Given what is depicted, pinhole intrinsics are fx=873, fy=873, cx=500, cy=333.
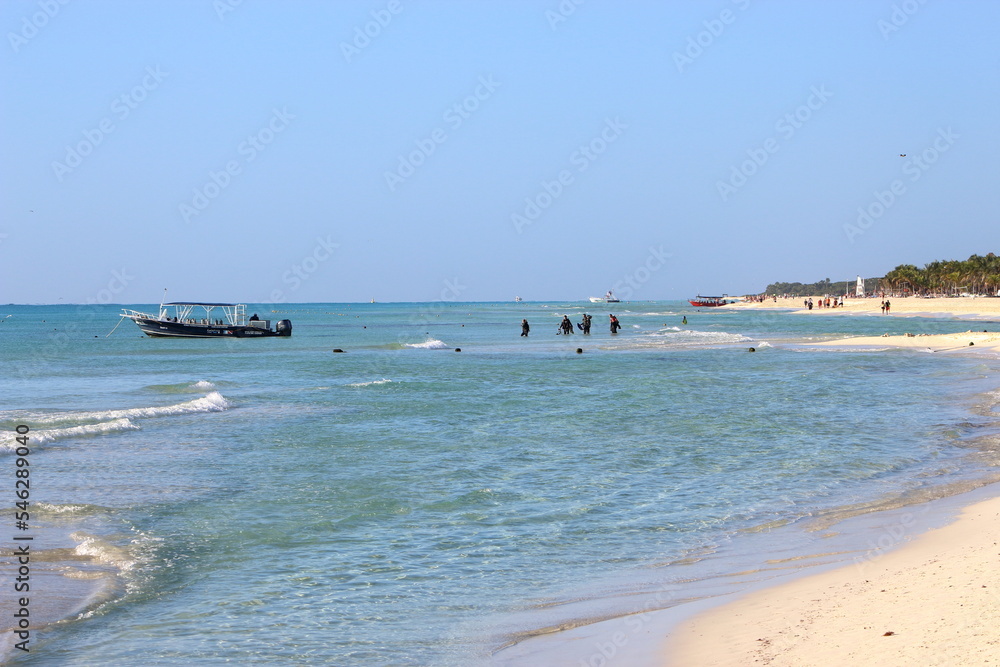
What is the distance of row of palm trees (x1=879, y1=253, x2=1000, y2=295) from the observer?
163400 millimetres

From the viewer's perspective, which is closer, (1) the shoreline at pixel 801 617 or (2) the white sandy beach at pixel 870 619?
(2) the white sandy beach at pixel 870 619

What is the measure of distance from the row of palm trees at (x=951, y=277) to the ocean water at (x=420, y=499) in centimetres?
15112

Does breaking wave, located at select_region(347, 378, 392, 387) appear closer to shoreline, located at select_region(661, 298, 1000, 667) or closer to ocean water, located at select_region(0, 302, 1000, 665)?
ocean water, located at select_region(0, 302, 1000, 665)

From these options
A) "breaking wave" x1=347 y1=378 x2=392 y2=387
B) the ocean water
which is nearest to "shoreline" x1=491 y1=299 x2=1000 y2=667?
the ocean water

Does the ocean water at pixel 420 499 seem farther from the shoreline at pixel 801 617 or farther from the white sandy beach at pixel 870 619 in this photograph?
the white sandy beach at pixel 870 619

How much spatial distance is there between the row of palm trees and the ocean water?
151124 millimetres

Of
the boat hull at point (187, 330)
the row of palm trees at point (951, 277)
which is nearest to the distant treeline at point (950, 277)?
the row of palm trees at point (951, 277)

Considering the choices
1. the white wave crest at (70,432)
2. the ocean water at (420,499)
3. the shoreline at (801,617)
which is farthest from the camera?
the white wave crest at (70,432)

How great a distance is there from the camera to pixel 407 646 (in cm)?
743

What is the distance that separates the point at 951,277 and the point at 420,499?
7071 inches

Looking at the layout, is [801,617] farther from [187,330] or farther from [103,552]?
[187,330]

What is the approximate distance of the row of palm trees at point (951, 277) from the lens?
536 ft

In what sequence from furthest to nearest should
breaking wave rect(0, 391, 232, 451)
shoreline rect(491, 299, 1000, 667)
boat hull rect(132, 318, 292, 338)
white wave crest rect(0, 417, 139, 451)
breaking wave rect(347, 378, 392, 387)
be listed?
boat hull rect(132, 318, 292, 338) < breaking wave rect(347, 378, 392, 387) < breaking wave rect(0, 391, 232, 451) < white wave crest rect(0, 417, 139, 451) < shoreline rect(491, 299, 1000, 667)

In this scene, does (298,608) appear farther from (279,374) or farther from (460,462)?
(279,374)
